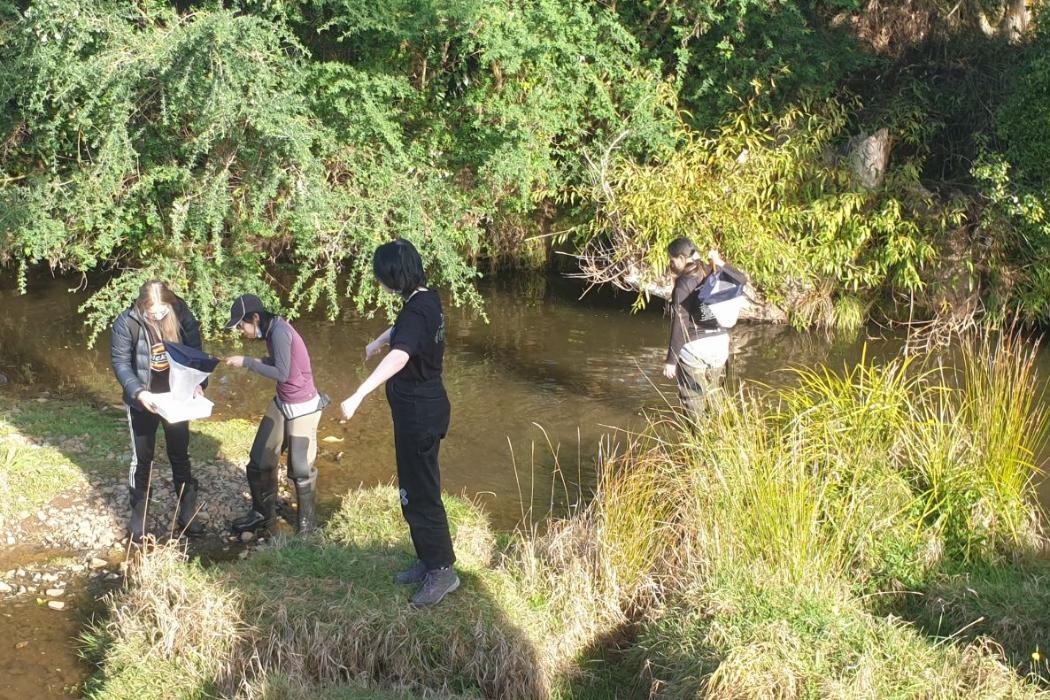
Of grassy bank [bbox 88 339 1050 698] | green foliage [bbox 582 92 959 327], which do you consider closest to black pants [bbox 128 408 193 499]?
grassy bank [bbox 88 339 1050 698]

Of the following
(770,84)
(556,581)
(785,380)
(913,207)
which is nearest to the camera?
(556,581)

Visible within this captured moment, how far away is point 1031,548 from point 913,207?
654 centimetres

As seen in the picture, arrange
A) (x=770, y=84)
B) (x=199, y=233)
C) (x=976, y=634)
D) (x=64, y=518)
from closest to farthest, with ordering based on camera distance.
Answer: (x=976, y=634)
(x=64, y=518)
(x=199, y=233)
(x=770, y=84)

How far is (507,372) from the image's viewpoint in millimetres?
10633

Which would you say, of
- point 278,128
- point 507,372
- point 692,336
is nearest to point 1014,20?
point 507,372

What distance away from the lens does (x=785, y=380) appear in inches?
412

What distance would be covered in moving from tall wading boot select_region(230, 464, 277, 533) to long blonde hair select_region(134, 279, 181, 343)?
1010 millimetres

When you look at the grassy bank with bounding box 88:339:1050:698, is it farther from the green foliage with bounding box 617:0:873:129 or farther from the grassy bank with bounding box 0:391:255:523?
the green foliage with bounding box 617:0:873:129

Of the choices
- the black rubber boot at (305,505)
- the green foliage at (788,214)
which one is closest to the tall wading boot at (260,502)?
the black rubber boot at (305,505)

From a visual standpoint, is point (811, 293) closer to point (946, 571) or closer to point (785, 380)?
point (785, 380)

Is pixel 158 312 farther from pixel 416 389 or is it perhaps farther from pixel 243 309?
pixel 416 389

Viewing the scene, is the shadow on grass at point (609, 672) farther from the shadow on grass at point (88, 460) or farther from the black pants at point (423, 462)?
the shadow on grass at point (88, 460)

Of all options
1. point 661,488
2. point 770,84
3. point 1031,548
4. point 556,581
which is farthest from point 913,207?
point 556,581

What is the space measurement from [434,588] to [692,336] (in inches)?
113
